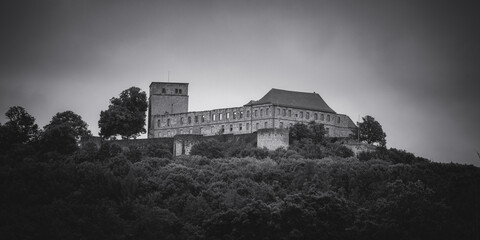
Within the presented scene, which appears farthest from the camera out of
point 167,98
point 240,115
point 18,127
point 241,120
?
point 167,98

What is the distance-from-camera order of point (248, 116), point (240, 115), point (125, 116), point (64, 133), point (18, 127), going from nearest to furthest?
point (64, 133) < point (18, 127) < point (125, 116) < point (248, 116) < point (240, 115)

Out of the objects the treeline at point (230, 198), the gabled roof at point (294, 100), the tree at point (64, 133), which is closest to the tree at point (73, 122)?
the tree at point (64, 133)

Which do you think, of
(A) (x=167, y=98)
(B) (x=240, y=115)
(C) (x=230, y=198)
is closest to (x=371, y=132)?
(B) (x=240, y=115)

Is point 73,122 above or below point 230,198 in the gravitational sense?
above

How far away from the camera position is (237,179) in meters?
64.9

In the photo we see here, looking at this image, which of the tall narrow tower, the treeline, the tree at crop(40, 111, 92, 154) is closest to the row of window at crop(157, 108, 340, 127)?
the tall narrow tower

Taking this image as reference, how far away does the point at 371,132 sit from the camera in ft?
264

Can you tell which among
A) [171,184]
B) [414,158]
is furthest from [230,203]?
[414,158]

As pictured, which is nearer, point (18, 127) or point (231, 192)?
point (231, 192)

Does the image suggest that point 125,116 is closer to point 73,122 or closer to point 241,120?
point 73,122

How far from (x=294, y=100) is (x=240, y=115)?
5.91 metres

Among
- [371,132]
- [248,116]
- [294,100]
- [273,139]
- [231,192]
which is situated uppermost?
[294,100]

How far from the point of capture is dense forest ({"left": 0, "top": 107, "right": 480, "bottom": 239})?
5244 cm

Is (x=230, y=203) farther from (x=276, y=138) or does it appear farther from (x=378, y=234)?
(x=276, y=138)
